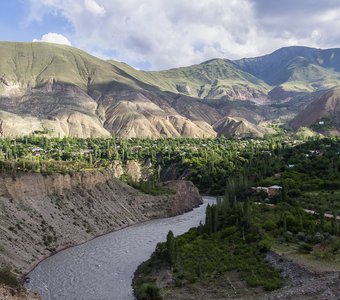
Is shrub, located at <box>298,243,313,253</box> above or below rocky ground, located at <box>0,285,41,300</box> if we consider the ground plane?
above

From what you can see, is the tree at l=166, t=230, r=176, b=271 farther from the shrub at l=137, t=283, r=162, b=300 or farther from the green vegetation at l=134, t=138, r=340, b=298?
the shrub at l=137, t=283, r=162, b=300

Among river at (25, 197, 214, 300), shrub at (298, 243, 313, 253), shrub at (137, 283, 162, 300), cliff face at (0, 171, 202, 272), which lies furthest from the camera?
cliff face at (0, 171, 202, 272)

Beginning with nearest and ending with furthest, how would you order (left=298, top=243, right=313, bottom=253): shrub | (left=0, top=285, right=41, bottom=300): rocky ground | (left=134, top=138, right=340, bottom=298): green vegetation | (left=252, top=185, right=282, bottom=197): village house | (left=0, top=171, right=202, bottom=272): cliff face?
(left=0, top=285, right=41, bottom=300): rocky ground
(left=134, top=138, right=340, bottom=298): green vegetation
(left=298, top=243, right=313, bottom=253): shrub
(left=0, top=171, right=202, bottom=272): cliff face
(left=252, top=185, right=282, bottom=197): village house

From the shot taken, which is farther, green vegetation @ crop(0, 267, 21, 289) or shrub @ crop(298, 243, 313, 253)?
shrub @ crop(298, 243, 313, 253)

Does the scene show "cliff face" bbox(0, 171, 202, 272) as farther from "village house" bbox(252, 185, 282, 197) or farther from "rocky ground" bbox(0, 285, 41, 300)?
"village house" bbox(252, 185, 282, 197)

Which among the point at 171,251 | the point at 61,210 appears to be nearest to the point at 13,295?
the point at 171,251

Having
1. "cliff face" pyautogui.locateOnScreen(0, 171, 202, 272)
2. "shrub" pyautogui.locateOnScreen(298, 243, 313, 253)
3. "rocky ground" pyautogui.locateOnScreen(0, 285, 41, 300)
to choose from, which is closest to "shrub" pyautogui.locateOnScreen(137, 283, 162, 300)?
"rocky ground" pyautogui.locateOnScreen(0, 285, 41, 300)

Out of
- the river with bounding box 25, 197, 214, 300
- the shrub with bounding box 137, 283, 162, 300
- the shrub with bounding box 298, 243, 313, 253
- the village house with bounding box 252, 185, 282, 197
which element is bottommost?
the river with bounding box 25, 197, 214, 300
